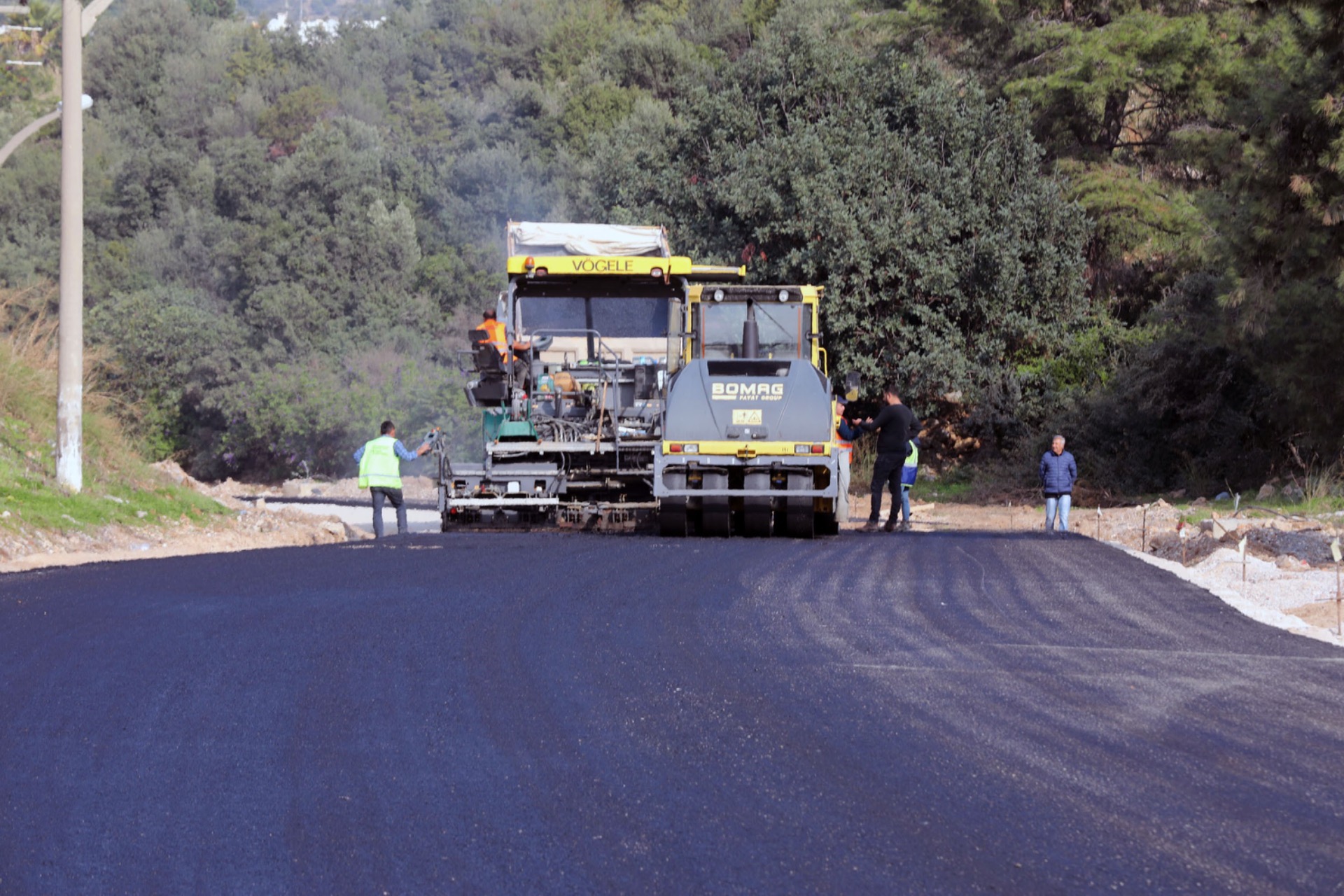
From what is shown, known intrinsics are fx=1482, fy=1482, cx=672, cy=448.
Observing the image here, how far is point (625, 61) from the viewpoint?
61.7 m

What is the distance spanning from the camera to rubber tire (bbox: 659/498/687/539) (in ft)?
54.1

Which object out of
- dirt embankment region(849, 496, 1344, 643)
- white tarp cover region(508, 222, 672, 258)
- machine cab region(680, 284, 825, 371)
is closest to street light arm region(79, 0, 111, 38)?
white tarp cover region(508, 222, 672, 258)

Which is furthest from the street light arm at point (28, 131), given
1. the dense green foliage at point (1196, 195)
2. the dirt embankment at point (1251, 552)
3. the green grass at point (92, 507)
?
the dense green foliage at point (1196, 195)

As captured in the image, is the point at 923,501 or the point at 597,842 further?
the point at 923,501

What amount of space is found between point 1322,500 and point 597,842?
1507cm

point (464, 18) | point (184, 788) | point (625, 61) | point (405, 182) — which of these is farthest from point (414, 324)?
point (184, 788)

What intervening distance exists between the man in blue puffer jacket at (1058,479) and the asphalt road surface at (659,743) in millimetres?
8181

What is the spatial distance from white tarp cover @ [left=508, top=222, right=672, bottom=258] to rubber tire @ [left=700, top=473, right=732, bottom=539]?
4.88 m

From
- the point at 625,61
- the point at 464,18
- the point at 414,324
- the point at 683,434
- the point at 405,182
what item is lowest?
the point at 683,434

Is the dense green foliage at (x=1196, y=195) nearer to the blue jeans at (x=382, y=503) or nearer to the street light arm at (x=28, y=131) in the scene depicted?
the blue jeans at (x=382, y=503)

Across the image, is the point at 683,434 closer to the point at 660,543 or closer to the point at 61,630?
the point at 660,543

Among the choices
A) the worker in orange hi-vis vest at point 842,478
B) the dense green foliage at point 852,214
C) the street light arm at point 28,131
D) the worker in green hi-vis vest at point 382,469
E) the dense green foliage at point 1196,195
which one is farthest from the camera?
the dense green foliage at point 852,214

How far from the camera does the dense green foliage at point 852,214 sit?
21.5 meters

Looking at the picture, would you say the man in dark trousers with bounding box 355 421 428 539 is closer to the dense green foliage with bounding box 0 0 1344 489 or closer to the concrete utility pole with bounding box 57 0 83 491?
the concrete utility pole with bounding box 57 0 83 491
